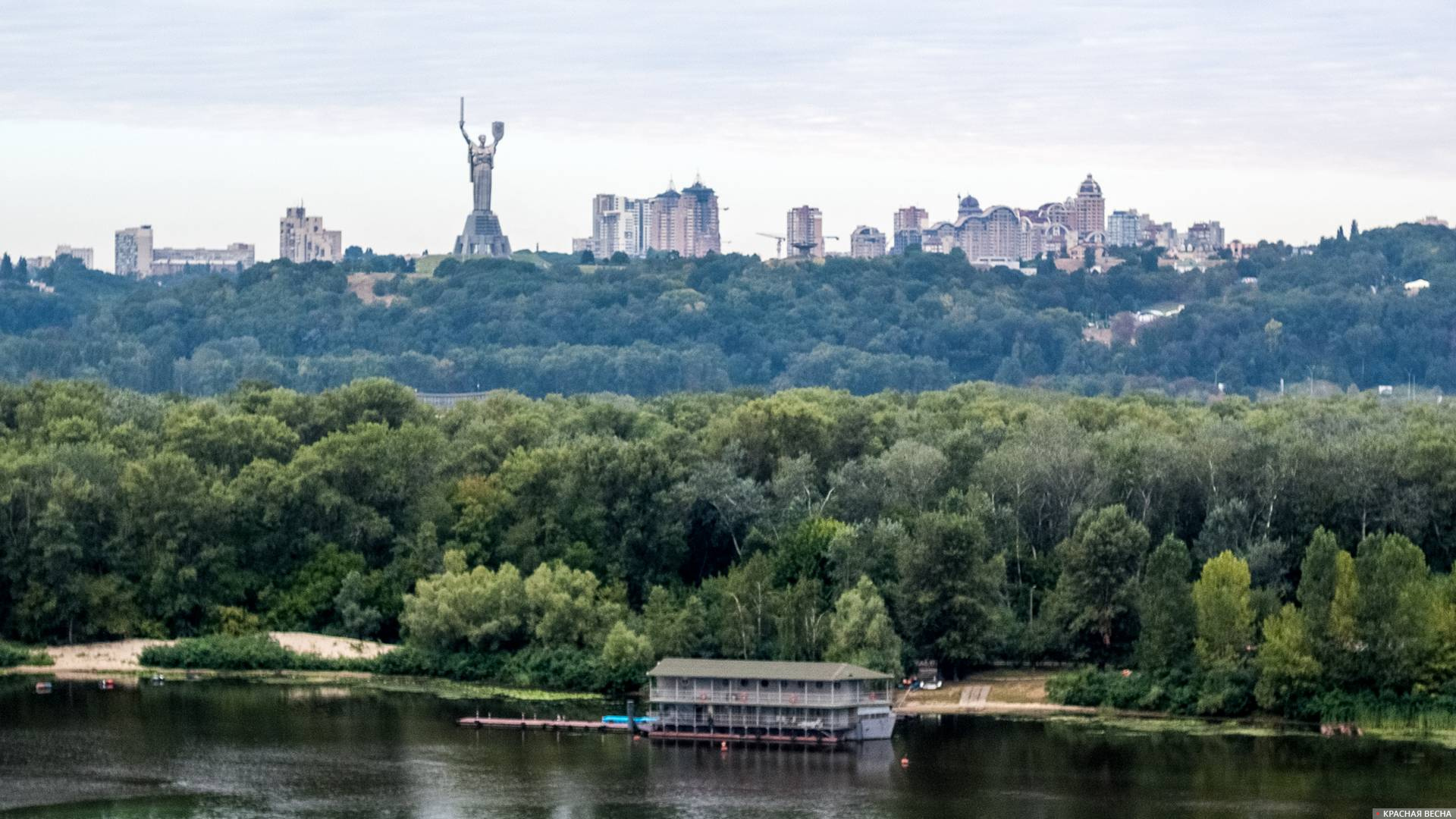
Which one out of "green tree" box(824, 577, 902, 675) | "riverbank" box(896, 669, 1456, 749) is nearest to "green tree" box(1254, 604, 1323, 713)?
"riverbank" box(896, 669, 1456, 749)

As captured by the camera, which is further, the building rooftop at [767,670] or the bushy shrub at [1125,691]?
the bushy shrub at [1125,691]

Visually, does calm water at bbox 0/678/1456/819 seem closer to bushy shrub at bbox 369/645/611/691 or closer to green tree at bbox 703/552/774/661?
bushy shrub at bbox 369/645/611/691

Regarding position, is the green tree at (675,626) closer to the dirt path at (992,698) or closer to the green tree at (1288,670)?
the dirt path at (992,698)

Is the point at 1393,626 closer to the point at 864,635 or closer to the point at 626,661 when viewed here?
the point at 864,635

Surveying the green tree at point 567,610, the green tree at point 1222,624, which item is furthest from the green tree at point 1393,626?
the green tree at point 567,610

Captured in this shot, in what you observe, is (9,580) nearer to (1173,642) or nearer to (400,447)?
(400,447)

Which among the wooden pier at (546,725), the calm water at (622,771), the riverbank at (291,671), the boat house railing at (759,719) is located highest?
the riverbank at (291,671)
